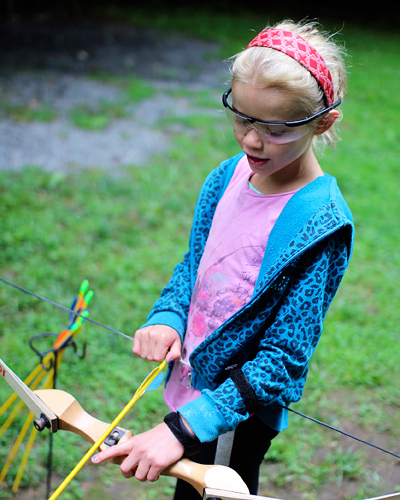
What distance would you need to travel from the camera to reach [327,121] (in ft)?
3.44

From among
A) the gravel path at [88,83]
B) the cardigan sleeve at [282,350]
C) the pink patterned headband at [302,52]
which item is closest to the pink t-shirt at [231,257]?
the cardigan sleeve at [282,350]

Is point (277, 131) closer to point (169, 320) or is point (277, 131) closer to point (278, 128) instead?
point (278, 128)

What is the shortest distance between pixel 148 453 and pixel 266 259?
1.46 ft

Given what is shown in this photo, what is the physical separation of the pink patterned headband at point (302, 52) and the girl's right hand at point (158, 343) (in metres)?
0.63

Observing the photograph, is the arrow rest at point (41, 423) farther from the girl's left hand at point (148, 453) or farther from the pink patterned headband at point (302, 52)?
the pink patterned headband at point (302, 52)

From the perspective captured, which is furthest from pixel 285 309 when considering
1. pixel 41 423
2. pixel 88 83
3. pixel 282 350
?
pixel 88 83

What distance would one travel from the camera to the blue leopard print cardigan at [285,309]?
1.01m

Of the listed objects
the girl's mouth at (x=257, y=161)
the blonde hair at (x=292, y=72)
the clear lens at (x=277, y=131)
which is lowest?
the girl's mouth at (x=257, y=161)

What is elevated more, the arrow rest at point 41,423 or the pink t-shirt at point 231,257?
the pink t-shirt at point 231,257

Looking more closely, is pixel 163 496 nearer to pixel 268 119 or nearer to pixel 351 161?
pixel 268 119

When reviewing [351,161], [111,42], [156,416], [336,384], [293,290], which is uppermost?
[111,42]

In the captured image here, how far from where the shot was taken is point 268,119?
3.25 ft

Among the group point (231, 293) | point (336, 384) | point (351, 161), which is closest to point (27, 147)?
point (351, 161)

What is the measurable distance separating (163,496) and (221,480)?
1.27m
